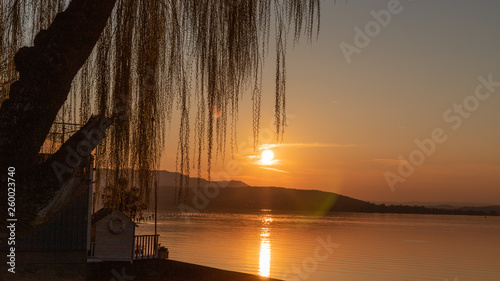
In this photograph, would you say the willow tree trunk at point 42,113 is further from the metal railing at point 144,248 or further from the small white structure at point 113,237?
the metal railing at point 144,248

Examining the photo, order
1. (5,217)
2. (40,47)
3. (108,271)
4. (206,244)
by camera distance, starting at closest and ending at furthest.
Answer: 1. (5,217)
2. (40,47)
3. (108,271)
4. (206,244)

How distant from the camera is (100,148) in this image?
11.2 ft

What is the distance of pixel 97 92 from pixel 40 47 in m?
0.62

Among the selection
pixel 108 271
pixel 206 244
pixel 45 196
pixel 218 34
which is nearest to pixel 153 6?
pixel 218 34

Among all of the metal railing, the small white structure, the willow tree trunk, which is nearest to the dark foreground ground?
the small white structure

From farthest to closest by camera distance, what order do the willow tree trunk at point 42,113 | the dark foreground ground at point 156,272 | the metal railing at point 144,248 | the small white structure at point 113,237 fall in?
1. the metal railing at point 144,248
2. the small white structure at point 113,237
3. the dark foreground ground at point 156,272
4. the willow tree trunk at point 42,113

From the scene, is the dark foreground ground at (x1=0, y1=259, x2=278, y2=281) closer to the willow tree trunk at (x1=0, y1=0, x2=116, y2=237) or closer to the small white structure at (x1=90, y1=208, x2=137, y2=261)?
the small white structure at (x1=90, y1=208, x2=137, y2=261)

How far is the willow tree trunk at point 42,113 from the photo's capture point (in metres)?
2.66

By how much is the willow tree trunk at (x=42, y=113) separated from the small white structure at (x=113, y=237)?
29214 mm

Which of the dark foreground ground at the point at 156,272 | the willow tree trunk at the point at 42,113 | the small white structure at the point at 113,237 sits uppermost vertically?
the willow tree trunk at the point at 42,113

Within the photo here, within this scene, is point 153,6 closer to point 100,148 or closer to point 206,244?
point 100,148

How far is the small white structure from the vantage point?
31.2 m

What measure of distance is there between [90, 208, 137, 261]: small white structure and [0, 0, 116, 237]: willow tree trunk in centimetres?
2921

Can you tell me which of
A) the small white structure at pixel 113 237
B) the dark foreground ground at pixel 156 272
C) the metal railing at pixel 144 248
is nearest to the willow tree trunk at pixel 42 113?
the dark foreground ground at pixel 156 272
